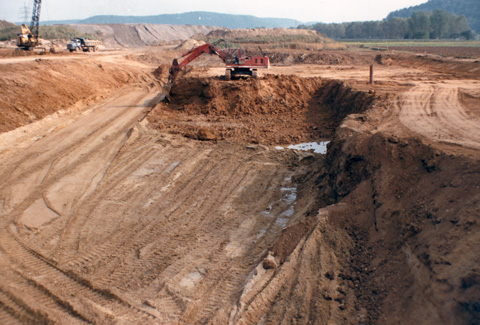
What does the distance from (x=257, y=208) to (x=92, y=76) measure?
18.8m

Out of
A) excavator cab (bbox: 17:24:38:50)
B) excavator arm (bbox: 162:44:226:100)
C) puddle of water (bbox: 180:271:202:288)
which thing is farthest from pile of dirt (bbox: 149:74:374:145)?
excavator cab (bbox: 17:24:38:50)

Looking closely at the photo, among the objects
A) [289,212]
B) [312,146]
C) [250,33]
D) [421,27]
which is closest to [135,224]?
[289,212]

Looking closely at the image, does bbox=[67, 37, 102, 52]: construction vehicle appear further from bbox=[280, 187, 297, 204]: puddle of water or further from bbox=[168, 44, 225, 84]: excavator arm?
bbox=[280, 187, 297, 204]: puddle of water

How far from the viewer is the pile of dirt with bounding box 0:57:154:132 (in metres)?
15.7

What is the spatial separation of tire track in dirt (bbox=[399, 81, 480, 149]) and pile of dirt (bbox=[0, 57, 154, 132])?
1498 centimetres

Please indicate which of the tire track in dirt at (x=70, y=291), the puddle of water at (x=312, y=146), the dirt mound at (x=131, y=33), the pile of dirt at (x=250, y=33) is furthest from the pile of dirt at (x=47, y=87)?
the dirt mound at (x=131, y=33)

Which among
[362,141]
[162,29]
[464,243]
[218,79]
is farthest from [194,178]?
[162,29]

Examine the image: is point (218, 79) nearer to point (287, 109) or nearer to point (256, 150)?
point (287, 109)

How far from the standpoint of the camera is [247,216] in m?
8.72

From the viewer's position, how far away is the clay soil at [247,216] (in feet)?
17.6

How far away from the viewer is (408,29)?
78125mm

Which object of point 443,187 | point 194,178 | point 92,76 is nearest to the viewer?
point 443,187

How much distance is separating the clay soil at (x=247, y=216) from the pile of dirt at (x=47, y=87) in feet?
0.81

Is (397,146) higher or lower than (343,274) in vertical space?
higher
